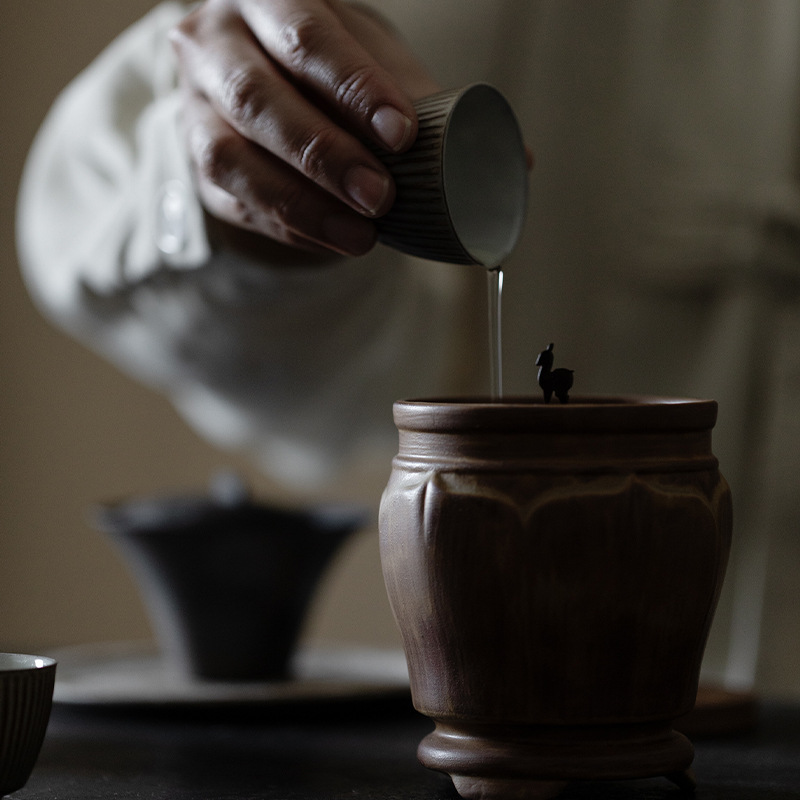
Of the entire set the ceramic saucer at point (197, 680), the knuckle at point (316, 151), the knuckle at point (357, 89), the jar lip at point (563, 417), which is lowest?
the ceramic saucer at point (197, 680)

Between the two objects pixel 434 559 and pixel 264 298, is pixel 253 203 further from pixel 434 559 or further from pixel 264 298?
pixel 264 298

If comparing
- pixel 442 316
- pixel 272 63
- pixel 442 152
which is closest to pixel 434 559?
pixel 442 152

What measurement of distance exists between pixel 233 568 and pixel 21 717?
1.13ft

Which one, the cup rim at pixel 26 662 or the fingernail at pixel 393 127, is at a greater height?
the fingernail at pixel 393 127

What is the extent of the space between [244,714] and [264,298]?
17.7 inches

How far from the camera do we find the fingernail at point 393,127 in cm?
57

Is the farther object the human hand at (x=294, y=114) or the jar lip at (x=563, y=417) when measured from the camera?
the human hand at (x=294, y=114)

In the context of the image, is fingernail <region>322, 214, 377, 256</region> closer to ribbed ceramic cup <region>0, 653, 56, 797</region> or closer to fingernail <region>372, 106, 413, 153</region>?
fingernail <region>372, 106, 413, 153</region>

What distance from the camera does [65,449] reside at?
223 cm

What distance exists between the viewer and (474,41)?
123cm

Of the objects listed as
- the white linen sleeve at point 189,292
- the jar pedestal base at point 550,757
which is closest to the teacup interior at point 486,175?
the jar pedestal base at point 550,757

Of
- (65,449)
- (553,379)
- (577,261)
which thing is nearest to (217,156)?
(553,379)

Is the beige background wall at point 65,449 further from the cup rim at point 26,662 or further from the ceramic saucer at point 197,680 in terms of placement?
the cup rim at point 26,662

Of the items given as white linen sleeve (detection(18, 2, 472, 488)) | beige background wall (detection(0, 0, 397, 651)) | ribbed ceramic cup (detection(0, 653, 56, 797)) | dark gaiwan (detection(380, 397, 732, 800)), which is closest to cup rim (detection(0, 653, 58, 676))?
ribbed ceramic cup (detection(0, 653, 56, 797))
